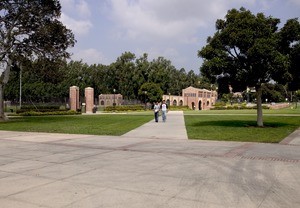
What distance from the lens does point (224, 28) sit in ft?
64.4

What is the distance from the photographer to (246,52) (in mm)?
18281

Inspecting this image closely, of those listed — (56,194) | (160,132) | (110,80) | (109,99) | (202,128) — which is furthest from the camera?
(110,80)

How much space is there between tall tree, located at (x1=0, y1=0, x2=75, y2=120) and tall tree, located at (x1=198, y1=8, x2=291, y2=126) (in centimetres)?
1416

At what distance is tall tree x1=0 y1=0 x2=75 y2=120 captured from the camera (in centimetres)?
2816

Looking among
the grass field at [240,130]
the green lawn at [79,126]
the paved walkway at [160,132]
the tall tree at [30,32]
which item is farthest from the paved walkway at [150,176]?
the tall tree at [30,32]

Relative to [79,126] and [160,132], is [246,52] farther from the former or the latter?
[79,126]

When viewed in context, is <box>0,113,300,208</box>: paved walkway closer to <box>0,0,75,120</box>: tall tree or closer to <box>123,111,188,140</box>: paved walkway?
<box>123,111,188,140</box>: paved walkway

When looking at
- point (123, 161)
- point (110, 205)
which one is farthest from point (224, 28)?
point (110, 205)

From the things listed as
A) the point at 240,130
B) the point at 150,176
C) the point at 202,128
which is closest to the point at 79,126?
the point at 202,128

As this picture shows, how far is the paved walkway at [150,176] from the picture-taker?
18.4 feet

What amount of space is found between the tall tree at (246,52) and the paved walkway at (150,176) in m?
6.80

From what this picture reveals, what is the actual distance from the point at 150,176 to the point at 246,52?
12715mm

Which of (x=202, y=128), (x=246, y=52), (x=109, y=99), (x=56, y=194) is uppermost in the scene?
(x=246, y=52)

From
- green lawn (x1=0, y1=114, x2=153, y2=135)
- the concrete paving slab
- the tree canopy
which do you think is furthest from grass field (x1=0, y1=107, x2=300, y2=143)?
the tree canopy
